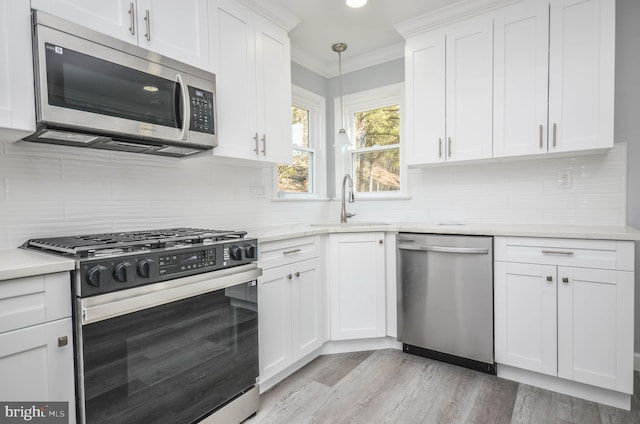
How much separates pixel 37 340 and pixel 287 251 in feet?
4.25

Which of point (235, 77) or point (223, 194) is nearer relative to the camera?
point (235, 77)

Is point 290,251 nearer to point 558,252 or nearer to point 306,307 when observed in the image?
point 306,307

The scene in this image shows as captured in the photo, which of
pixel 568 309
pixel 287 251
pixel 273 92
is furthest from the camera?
pixel 273 92

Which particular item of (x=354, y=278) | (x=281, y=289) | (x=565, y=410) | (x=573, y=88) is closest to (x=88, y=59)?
(x=281, y=289)

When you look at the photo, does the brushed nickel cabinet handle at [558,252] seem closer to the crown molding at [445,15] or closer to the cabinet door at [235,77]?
the crown molding at [445,15]

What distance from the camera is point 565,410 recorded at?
184cm

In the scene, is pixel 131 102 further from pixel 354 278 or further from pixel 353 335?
pixel 353 335

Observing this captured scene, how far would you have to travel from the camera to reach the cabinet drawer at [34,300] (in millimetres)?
1038

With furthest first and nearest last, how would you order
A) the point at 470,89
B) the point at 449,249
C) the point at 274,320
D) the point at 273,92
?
the point at 470,89 → the point at 273,92 → the point at 449,249 → the point at 274,320

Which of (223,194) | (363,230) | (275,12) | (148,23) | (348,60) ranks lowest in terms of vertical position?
(363,230)

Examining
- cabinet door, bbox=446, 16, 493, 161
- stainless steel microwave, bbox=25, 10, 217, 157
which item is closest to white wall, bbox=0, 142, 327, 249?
stainless steel microwave, bbox=25, 10, 217, 157

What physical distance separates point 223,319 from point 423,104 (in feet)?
7.20

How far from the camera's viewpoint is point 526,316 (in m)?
2.07
